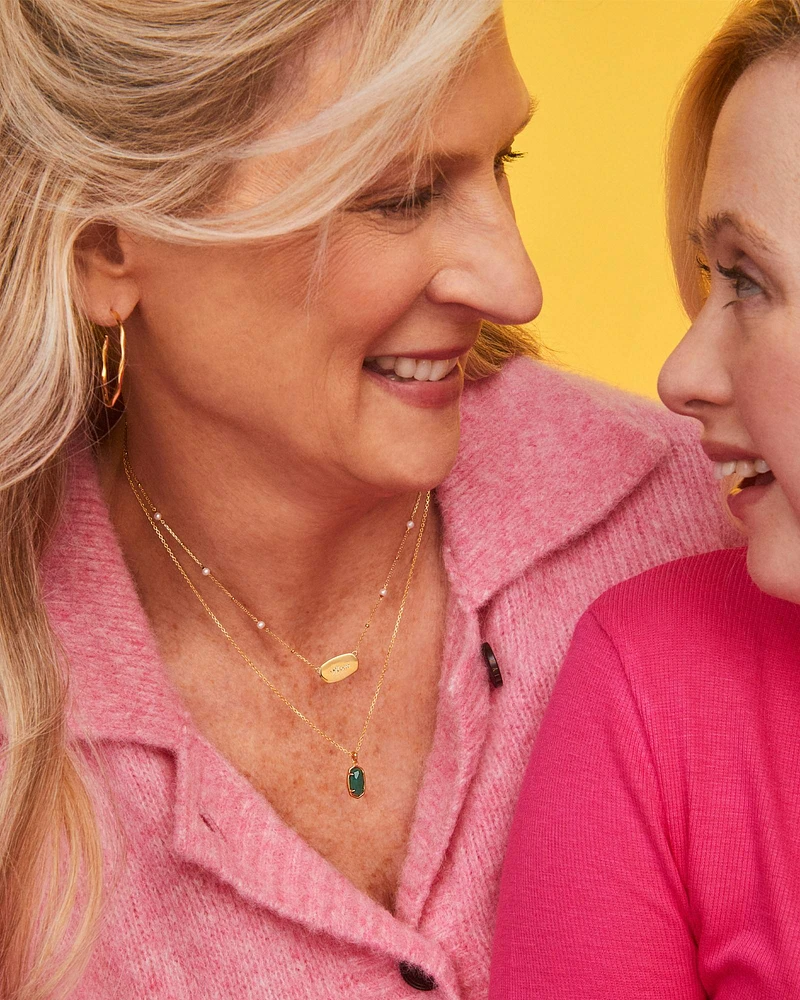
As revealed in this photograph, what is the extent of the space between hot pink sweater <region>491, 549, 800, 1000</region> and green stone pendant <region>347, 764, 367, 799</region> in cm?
24

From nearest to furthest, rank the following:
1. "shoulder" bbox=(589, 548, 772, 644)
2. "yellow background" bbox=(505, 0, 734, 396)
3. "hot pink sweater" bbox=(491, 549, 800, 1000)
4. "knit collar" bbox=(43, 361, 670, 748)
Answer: "hot pink sweater" bbox=(491, 549, 800, 1000) < "shoulder" bbox=(589, 548, 772, 644) < "knit collar" bbox=(43, 361, 670, 748) < "yellow background" bbox=(505, 0, 734, 396)

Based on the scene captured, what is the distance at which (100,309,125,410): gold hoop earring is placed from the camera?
132 cm

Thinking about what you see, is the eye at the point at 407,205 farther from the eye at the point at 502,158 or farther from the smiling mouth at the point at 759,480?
the smiling mouth at the point at 759,480

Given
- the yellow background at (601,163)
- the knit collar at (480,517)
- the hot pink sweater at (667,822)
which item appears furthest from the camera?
the yellow background at (601,163)

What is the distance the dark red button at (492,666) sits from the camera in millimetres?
1367

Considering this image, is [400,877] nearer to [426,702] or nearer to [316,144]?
[426,702]

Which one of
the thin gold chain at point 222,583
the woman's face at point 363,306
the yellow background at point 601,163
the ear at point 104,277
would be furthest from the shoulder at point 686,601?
the yellow background at point 601,163

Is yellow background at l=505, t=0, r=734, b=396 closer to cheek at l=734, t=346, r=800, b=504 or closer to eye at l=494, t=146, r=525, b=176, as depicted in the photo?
eye at l=494, t=146, r=525, b=176

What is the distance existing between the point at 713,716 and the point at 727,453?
24 centimetres

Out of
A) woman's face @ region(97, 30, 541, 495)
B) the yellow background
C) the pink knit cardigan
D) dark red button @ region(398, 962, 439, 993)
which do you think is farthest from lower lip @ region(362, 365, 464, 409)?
the yellow background

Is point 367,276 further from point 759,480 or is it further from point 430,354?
point 759,480

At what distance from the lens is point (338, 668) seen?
4.68 feet

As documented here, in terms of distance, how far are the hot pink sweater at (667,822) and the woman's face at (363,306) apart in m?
0.29

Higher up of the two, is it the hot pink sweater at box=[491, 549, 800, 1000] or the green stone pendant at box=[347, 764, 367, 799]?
the hot pink sweater at box=[491, 549, 800, 1000]
